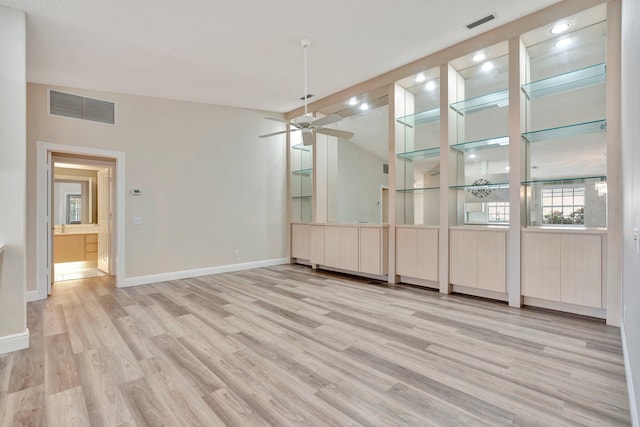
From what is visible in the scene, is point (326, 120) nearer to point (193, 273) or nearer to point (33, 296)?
point (193, 273)

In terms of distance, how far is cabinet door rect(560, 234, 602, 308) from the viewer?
10.6 feet

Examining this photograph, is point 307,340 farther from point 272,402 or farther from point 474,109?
point 474,109

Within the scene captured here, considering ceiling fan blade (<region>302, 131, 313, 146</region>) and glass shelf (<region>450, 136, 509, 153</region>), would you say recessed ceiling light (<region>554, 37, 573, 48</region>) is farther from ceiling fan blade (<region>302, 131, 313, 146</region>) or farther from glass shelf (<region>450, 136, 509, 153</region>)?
ceiling fan blade (<region>302, 131, 313, 146</region>)

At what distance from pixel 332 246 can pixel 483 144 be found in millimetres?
3052

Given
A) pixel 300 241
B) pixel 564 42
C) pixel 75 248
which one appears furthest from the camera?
pixel 75 248

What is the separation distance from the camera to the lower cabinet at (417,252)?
4551mm

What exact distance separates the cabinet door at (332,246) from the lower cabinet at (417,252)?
49.0 inches

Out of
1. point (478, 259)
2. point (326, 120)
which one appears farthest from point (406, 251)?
point (326, 120)

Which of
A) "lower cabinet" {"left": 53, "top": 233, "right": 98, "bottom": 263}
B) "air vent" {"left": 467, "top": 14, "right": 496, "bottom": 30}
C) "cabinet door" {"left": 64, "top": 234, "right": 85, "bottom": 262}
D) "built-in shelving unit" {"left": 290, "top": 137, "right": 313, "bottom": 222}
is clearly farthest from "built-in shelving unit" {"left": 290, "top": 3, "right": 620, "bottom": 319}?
"cabinet door" {"left": 64, "top": 234, "right": 85, "bottom": 262}

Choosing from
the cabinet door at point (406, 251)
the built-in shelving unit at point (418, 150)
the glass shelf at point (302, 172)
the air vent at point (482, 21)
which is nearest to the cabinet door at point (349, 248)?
the cabinet door at point (406, 251)

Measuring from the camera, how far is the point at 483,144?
4.31 metres

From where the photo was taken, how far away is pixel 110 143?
16.4ft

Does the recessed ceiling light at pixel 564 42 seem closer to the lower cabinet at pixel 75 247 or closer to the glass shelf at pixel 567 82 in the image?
the glass shelf at pixel 567 82

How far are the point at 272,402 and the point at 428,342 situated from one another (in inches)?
60.2
